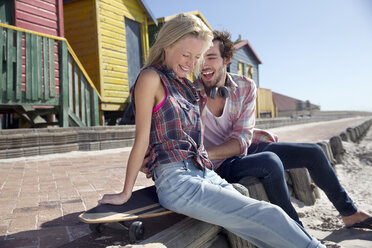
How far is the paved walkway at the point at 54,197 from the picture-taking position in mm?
2088

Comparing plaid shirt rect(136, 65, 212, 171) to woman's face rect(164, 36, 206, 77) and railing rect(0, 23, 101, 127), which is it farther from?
railing rect(0, 23, 101, 127)

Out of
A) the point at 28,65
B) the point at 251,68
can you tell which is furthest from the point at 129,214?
the point at 251,68

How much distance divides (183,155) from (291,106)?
43906mm

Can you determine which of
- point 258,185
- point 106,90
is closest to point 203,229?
point 258,185

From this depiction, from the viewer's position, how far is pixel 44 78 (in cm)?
732

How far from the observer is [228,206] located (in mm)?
1909

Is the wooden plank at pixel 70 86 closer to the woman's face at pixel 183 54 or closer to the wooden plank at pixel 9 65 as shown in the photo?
the wooden plank at pixel 9 65

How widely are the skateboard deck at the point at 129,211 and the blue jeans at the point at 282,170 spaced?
2.67 ft

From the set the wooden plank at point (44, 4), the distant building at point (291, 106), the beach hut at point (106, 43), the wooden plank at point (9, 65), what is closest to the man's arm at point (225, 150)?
the wooden plank at point (9, 65)

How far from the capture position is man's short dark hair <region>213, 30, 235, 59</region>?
289cm

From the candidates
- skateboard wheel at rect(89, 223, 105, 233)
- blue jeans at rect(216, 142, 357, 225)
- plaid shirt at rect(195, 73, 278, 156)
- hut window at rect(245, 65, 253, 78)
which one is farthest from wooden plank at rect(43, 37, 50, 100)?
hut window at rect(245, 65, 253, 78)

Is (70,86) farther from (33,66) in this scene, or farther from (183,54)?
(183,54)

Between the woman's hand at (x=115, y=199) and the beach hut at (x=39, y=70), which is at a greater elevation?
the beach hut at (x=39, y=70)

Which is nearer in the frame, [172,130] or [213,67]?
[172,130]
